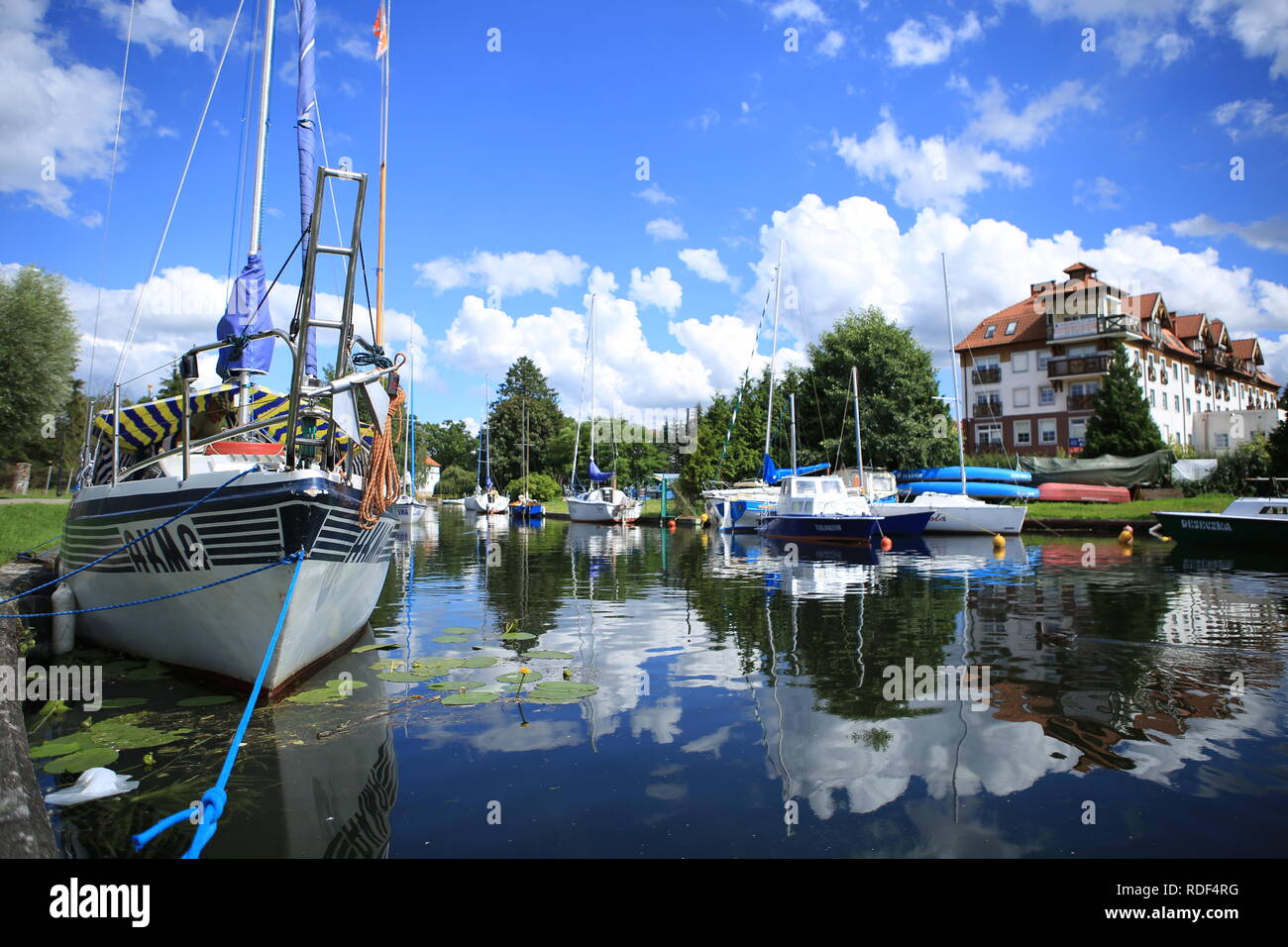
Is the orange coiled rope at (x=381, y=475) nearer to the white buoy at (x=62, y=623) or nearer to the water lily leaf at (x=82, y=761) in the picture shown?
the water lily leaf at (x=82, y=761)

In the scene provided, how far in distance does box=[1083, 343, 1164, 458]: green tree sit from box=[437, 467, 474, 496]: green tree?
6642 centimetres

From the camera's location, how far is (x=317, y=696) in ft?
25.4

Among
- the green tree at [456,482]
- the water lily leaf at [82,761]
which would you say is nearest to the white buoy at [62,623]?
the water lily leaf at [82,761]

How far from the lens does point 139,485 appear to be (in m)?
8.22

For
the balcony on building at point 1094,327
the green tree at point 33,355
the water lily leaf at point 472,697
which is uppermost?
the balcony on building at point 1094,327

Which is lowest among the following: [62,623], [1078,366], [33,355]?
[62,623]

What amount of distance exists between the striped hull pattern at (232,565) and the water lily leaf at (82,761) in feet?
5.15

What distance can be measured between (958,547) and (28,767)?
26587 mm

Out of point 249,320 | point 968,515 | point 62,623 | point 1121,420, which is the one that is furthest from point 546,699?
point 1121,420

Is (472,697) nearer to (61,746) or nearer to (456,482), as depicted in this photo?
(61,746)

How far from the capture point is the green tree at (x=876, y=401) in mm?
48594

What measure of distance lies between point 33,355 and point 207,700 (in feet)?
105

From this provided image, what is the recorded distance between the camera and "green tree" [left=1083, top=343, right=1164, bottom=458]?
45156 millimetres
